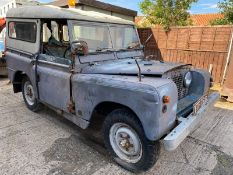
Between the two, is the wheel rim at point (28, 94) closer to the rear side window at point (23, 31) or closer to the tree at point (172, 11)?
the rear side window at point (23, 31)

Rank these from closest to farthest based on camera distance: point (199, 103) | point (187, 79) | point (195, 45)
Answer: point (199, 103) → point (187, 79) → point (195, 45)

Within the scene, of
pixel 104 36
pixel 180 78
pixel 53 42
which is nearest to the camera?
pixel 180 78

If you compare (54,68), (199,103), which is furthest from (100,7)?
(199,103)

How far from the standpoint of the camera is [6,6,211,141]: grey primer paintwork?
2.44 m

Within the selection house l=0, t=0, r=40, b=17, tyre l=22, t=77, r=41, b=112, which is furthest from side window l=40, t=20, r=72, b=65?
house l=0, t=0, r=40, b=17

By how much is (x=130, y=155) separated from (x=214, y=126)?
91.3 inches

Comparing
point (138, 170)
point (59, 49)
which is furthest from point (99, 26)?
point (138, 170)

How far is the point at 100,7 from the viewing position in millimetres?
10383

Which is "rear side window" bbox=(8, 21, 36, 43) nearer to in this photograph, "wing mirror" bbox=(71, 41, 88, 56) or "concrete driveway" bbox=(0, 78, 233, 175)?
"wing mirror" bbox=(71, 41, 88, 56)

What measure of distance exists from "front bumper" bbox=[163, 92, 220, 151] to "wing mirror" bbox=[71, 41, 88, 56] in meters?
1.66

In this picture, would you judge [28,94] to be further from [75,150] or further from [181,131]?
[181,131]

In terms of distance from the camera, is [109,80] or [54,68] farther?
[54,68]

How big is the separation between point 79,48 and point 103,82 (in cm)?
69

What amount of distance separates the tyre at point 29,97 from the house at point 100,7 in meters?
5.52
